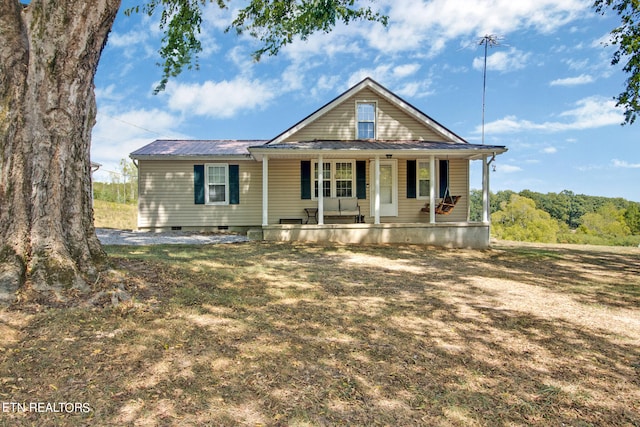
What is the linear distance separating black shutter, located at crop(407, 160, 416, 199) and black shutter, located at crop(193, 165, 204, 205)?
7618 mm

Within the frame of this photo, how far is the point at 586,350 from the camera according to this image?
3.55 m

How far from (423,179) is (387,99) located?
315 cm

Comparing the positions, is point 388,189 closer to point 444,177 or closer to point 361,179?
point 361,179

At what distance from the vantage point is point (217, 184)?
13.9 m

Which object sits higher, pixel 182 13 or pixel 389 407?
pixel 182 13

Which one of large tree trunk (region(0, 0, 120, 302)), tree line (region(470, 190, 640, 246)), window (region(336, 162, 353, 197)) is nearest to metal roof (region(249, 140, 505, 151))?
window (region(336, 162, 353, 197))

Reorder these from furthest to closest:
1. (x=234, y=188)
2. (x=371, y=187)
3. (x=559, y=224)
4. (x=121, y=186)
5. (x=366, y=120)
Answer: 1. (x=559, y=224)
2. (x=121, y=186)
3. (x=234, y=188)
4. (x=371, y=187)
5. (x=366, y=120)

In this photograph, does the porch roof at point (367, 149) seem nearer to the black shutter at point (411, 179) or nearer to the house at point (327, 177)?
the house at point (327, 177)

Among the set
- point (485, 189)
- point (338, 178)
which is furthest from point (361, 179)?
point (485, 189)

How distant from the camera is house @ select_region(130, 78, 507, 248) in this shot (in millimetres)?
12953

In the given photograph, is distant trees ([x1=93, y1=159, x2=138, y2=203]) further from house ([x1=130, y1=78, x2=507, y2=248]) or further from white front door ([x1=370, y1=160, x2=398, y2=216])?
white front door ([x1=370, y1=160, x2=398, y2=216])

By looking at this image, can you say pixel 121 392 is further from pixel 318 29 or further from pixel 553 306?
pixel 318 29

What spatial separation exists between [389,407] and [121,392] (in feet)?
6.12

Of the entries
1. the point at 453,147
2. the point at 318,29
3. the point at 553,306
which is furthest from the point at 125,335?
the point at 453,147
